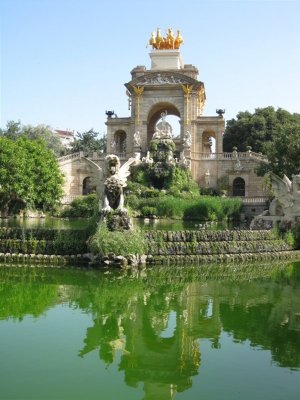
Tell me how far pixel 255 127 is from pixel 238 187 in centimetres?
971

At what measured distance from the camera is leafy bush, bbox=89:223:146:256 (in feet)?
48.0

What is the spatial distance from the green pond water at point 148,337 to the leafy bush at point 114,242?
118 cm

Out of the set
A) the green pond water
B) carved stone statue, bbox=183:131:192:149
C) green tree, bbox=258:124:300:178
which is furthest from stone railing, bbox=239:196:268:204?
the green pond water

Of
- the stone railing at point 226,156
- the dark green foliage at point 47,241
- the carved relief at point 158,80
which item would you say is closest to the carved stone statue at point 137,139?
the carved relief at point 158,80

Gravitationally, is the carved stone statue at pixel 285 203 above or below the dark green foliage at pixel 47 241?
above

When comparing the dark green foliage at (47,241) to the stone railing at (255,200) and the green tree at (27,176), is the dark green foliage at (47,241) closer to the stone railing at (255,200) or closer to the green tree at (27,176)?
the green tree at (27,176)

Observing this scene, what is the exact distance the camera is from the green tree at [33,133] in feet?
189

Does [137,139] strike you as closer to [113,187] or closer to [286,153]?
[286,153]

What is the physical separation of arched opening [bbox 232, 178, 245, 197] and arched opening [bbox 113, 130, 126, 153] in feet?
36.6

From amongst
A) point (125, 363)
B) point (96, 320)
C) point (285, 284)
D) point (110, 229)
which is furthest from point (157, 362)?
point (110, 229)

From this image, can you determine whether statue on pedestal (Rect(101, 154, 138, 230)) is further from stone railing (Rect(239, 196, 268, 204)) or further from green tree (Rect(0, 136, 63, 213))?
stone railing (Rect(239, 196, 268, 204))

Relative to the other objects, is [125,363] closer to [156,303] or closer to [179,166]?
[156,303]

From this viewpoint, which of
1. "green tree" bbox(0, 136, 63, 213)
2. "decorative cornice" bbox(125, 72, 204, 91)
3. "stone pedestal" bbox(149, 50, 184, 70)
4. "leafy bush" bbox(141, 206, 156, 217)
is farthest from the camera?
"stone pedestal" bbox(149, 50, 184, 70)

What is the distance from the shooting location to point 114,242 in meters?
14.6
